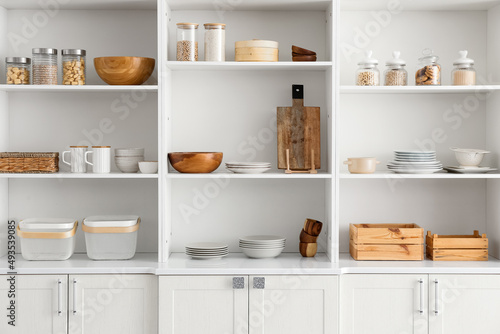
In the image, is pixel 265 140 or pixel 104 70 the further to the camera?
pixel 265 140

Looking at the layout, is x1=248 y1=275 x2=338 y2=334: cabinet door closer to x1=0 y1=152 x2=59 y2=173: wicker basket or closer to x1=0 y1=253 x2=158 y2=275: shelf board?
x1=0 y1=253 x2=158 y2=275: shelf board

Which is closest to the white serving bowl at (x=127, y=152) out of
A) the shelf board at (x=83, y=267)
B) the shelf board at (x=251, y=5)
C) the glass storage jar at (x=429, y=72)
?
the shelf board at (x=83, y=267)

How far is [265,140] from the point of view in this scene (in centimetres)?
315

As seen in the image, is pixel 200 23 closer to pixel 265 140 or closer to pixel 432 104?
pixel 265 140

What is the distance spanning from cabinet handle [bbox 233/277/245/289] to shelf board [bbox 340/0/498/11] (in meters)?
1.50

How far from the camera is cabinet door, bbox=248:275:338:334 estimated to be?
2697mm

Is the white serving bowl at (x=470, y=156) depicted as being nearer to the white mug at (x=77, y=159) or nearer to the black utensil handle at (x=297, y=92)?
the black utensil handle at (x=297, y=92)

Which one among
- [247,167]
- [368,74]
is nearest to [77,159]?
[247,167]

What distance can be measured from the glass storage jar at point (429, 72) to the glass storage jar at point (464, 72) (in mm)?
88

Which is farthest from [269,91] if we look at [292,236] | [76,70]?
[76,70]

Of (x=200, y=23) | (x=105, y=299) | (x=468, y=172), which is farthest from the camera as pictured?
(x=200, y=23)

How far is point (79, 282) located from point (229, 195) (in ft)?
2.98

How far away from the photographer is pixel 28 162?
2.86 m

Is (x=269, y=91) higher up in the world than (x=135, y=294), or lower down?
higher up
